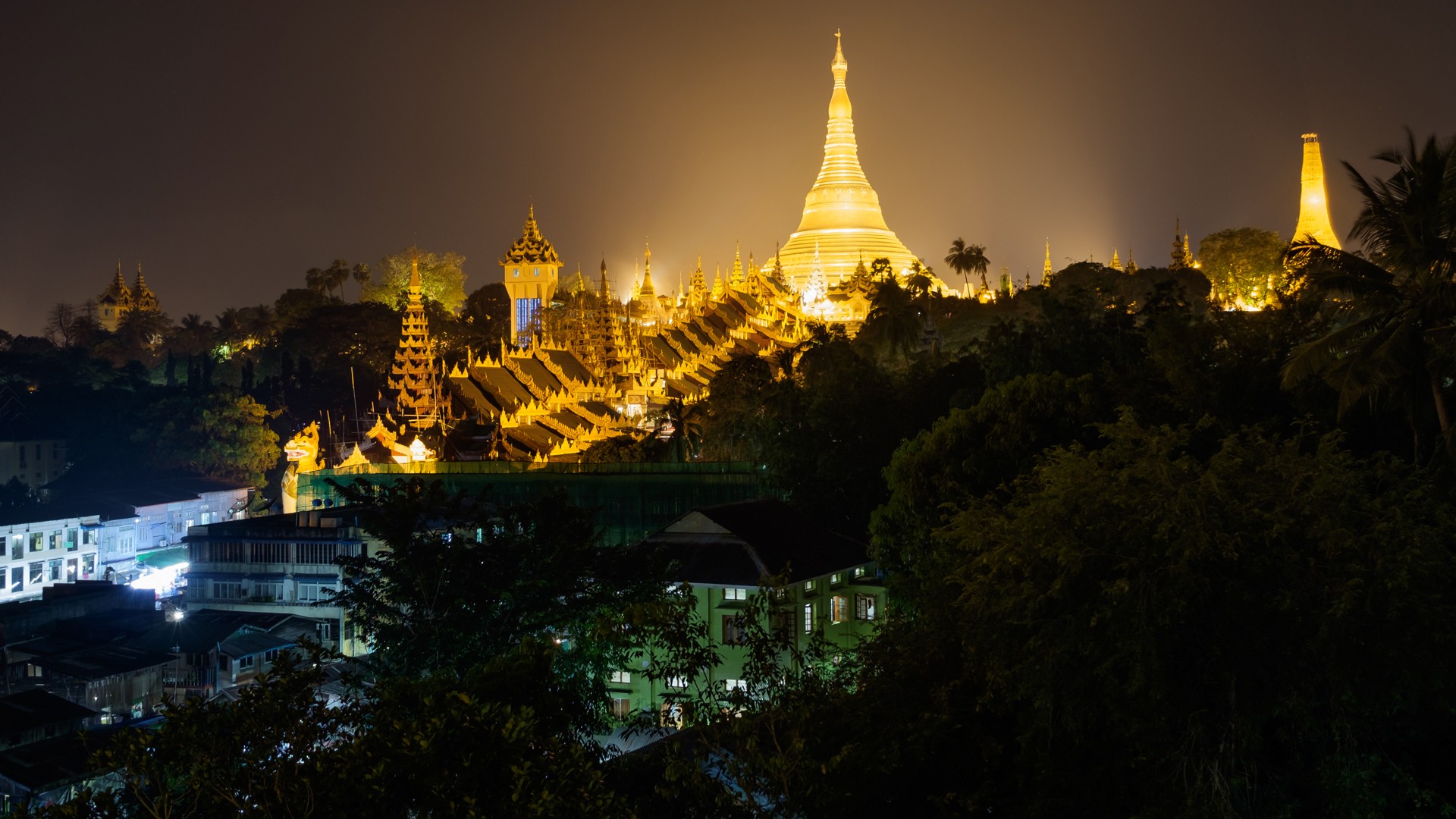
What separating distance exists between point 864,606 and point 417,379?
30305 mm

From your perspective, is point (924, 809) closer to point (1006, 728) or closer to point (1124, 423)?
point (1006, 728)

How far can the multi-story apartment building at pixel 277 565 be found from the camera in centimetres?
3709

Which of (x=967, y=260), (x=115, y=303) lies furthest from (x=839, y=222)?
(x=115, y=303)

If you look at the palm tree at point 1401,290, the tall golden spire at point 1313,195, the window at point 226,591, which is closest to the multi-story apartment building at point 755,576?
the palm tree at point 1401,290

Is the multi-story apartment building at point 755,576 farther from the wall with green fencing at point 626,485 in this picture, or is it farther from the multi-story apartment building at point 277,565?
the multi-story apartment building at point 277,565

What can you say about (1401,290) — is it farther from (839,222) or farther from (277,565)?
(839,222)

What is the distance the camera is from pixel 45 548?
46844mm

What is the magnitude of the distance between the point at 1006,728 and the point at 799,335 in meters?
53.9

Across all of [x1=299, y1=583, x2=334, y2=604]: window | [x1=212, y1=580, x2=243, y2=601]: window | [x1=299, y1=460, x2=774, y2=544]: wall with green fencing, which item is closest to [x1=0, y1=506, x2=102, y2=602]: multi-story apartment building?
[x1=212, y1=580, x2=243, y2=601]: window

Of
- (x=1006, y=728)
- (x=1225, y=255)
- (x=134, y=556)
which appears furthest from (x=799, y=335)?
(x=1006, y=728)

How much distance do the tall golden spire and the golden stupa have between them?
2398 cm

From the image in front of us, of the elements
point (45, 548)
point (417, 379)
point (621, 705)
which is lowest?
Answer: point (621, 705)

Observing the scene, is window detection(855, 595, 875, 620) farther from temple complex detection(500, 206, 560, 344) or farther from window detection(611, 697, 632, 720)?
temple complex detection(500, 206, 560, 344)

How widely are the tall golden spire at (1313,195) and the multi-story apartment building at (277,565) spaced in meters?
43.7
